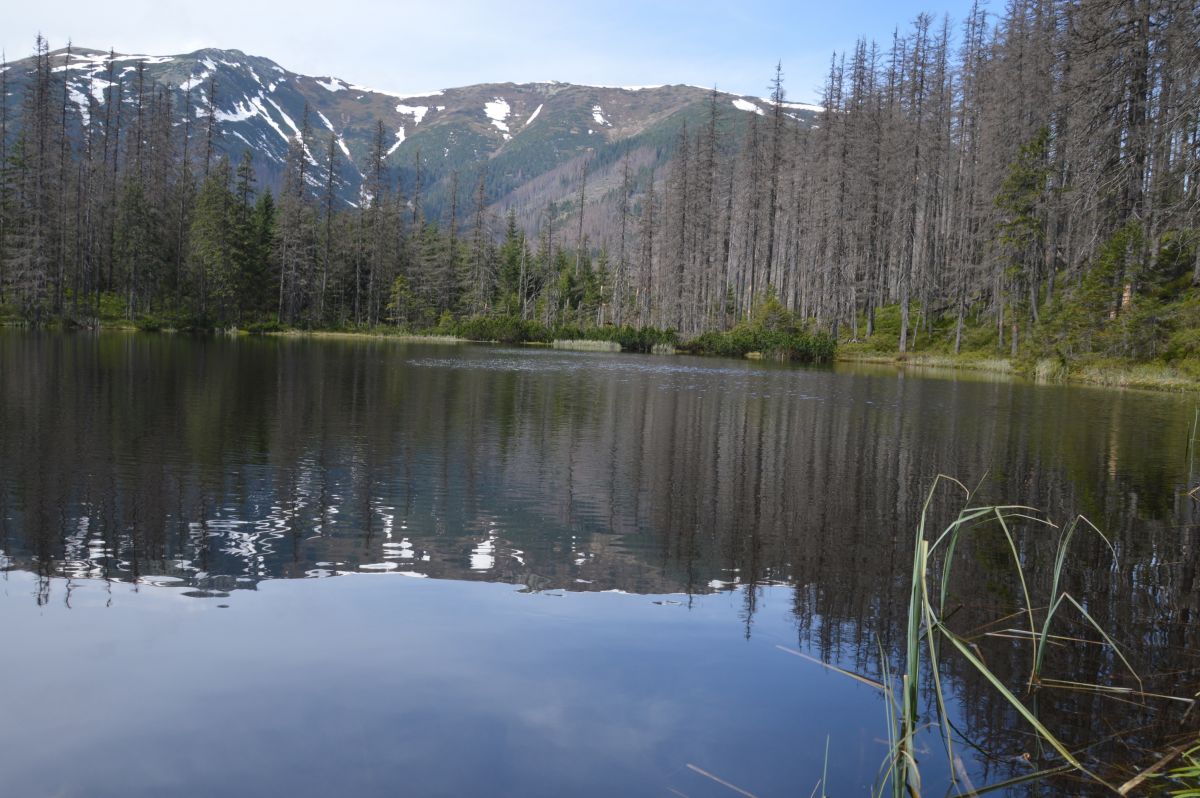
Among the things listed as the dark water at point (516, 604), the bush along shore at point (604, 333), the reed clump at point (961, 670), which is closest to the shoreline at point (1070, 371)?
the bush along shore at point (604, 333)

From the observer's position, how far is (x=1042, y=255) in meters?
46.1

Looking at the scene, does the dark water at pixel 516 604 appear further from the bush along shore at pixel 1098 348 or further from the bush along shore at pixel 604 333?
the bush along shore at pixel 604 333

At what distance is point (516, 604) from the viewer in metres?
6.81

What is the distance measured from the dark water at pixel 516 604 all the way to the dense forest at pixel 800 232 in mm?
17725

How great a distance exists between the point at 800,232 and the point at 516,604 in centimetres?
6989

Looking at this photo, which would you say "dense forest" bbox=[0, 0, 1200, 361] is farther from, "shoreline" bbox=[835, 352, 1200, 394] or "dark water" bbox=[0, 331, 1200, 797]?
"dark water" bbox=[0, 331, 1200, 797]

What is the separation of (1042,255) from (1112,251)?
13520mm

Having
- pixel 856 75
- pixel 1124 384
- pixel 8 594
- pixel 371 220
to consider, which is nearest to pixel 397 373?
pixel 8 594

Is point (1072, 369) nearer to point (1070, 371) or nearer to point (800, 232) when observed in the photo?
point (1070, 371)

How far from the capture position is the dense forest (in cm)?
3512

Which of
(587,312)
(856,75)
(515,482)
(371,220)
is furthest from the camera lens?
(587,312)

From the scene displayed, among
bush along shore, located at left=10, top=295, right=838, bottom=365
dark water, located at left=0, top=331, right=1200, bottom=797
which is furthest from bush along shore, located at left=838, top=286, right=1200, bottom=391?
dark water, located at left=0, top=331, right=1200, bottom=797

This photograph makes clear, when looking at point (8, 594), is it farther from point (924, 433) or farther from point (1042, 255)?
point (1042, 255)

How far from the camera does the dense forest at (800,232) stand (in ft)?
115
